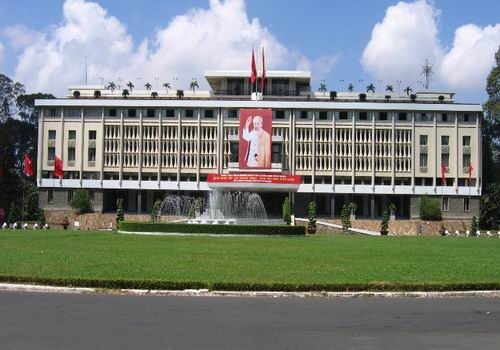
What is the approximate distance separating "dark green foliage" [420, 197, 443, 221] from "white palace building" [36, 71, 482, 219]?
8.85 feet

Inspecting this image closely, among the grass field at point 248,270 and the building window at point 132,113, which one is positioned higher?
the building window at point 132,113

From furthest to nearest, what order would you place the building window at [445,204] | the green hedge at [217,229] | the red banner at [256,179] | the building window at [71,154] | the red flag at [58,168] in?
the building window at [71,154], the building window at [445,204], the red flag at [58,168], the red banner at [256,179], the green hedge at [217,229]

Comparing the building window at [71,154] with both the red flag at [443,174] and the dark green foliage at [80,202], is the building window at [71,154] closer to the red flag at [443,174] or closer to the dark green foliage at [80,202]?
the dark green foliage at [80,202]

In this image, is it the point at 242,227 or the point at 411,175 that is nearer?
the point at 242,227

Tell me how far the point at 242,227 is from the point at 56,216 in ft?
149

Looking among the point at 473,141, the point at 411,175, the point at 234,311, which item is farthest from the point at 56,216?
the point at 234,311

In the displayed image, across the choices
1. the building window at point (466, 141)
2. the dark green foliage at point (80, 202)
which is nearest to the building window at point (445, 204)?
the building window at point (466, 141)

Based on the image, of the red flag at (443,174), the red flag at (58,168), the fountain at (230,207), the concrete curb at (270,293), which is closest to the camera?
the concrete curb at (270,293)

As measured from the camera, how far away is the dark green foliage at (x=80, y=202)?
258 feet

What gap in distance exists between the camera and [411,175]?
81.9m

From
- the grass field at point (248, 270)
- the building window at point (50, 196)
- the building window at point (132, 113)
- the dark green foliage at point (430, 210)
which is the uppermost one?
the building window at point (132, 113)

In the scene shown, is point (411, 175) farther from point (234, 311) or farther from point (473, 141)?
point (234, 311)

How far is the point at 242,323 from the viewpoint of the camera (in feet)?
34.6

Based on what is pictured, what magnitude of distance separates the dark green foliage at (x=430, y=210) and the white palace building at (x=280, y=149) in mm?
2699
